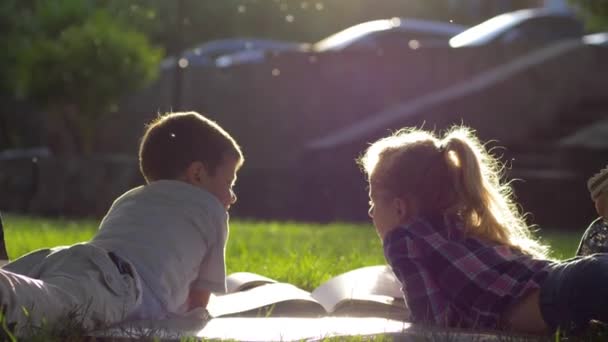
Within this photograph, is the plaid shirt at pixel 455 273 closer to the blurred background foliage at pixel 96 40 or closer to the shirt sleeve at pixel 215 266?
the shirt sleeve at pixel 215 266

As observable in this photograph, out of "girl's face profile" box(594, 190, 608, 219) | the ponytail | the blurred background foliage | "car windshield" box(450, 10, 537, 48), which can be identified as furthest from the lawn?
"car windshield" box(450, 10, 537, 48)

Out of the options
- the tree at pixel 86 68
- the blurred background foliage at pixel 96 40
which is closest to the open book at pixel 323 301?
the blurred background foliage at pixel 96 40

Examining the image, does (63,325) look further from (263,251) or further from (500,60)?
(500,60)

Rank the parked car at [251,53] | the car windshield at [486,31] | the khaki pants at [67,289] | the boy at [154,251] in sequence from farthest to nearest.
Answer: the parked car at [251,53]
the car windshield at [486,31]
the boy at [154,251]
the khaki pants at [67,289]

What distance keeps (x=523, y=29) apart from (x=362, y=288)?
11.8 m

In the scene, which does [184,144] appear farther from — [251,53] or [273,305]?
[251,53]

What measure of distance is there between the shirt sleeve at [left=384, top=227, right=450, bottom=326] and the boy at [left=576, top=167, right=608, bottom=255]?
59 centimetres

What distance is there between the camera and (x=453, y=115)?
11.2 meters

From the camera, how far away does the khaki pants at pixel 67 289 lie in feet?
9.96

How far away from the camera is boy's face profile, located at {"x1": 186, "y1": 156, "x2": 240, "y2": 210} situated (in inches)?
159

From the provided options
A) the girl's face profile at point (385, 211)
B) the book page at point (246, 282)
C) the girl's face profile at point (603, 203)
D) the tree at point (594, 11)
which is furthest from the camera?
the tree at point (594, 11)

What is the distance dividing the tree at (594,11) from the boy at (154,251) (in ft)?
33.8

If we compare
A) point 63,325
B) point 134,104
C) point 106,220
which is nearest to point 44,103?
point 134,104

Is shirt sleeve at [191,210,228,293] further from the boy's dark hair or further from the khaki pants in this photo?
the khaki pants
